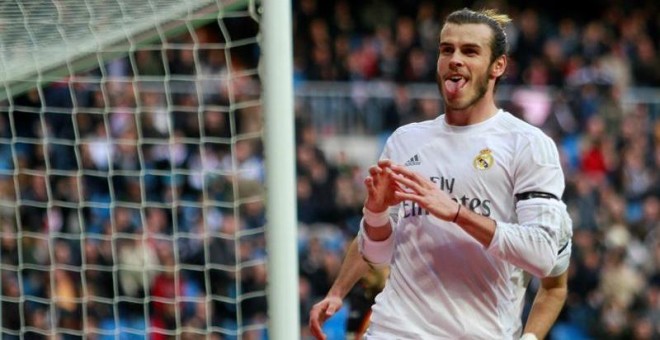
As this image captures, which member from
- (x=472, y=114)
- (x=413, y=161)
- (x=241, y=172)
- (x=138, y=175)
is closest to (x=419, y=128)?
(x=413, y=161)

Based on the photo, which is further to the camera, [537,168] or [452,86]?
[452,86]

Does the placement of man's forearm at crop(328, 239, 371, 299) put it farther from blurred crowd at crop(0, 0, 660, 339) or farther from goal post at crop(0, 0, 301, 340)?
blurred crowd at crop(0, 0, 660, 339)

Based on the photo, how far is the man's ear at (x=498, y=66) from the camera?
5.13 m

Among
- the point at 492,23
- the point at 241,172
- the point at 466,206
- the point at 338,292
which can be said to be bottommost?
the point at 241,172

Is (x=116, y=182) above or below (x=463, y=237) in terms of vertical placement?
below

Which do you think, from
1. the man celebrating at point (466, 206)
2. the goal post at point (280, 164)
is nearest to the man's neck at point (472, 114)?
the man celebrating at point (466, 206)

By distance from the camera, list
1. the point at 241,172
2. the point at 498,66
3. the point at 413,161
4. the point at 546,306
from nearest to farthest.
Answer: the point at 498,66
the point at 413,161
the point at 546,306
the point at 241,172

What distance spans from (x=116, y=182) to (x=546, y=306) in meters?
5.67

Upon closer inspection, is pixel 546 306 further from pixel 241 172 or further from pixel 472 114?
pixel 241 172

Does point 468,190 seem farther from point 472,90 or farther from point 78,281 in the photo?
point 78,281

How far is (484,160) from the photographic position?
5.07 metres

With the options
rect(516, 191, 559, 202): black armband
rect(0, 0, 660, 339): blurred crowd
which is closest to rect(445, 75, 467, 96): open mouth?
rect(516, 191, 559, 202): black armband

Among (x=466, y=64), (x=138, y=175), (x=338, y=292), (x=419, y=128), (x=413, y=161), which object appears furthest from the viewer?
(x=138, y=175)

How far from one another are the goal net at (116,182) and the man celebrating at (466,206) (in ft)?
3.52
